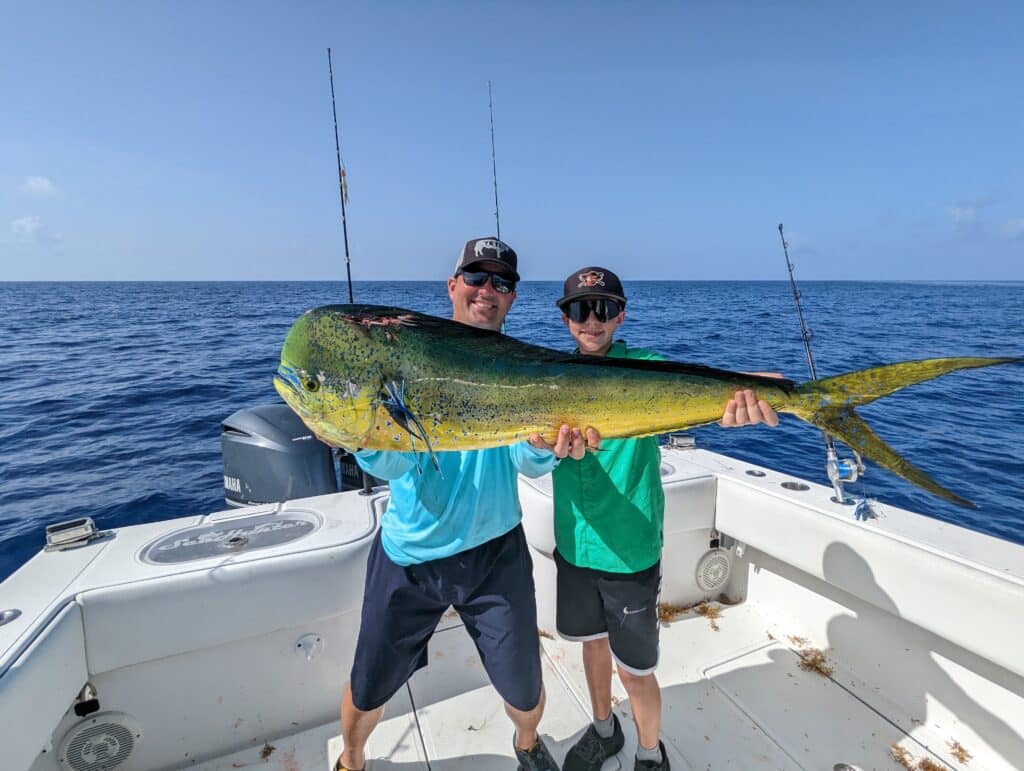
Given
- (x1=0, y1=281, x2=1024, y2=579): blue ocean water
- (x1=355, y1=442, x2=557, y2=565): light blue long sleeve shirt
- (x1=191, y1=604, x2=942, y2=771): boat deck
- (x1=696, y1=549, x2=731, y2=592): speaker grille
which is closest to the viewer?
(x1=355, y1=442, x2=557, y2=565): light blue long sleeve shirt

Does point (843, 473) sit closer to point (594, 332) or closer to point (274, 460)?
point (594, 332)

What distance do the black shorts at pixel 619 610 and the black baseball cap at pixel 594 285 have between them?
1.23m

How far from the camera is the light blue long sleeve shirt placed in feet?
6.61

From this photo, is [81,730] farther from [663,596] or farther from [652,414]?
[663,596]

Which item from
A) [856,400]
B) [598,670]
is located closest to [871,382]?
[856,400]

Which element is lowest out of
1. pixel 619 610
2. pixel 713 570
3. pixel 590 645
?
pixel 713 570

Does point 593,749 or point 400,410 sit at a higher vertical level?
point 400,410

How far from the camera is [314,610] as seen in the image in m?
2.48

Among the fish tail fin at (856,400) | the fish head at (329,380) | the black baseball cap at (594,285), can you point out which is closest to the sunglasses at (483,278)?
the black baseball cap at (594,285)

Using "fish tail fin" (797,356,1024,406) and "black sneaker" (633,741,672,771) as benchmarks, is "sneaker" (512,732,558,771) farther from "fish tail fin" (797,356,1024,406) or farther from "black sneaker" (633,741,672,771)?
"fish tail fin" (797,356,1024,406)

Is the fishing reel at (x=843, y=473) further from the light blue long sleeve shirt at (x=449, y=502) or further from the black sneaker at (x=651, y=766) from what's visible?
the light blue long sleeve shirt at (x=449, y=502)

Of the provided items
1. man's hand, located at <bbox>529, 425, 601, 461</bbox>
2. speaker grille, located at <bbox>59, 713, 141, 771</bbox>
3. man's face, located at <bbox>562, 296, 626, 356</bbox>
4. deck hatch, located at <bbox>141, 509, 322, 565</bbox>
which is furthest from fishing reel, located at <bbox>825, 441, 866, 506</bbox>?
speaker grille, located at <bbox>59, 713, 141, 771</bbox>

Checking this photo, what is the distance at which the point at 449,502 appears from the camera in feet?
6.72

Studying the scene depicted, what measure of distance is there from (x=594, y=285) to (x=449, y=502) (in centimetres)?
114
